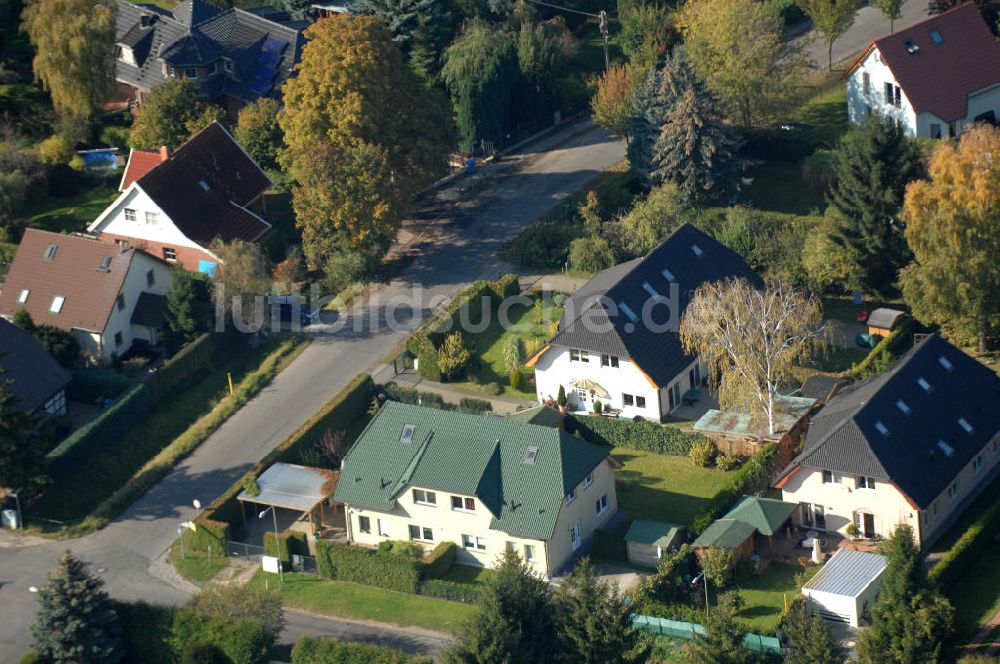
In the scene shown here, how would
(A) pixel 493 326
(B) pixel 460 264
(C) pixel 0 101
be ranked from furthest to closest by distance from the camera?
(C) pixel 0 101 → (B) pixel 460 264 → (A) pixel 493 326

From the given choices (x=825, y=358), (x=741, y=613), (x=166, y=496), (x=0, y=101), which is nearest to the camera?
(x=741, y=613)

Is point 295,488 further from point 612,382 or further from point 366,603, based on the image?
point 612,382

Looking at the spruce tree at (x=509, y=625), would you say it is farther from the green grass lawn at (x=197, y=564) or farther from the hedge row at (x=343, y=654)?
the green grass lawn at (x=197, y=564)

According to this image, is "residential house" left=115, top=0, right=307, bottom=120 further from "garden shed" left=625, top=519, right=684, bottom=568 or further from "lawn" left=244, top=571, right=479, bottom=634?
"garden shed" left=625, top=519, right=684, bottom=568

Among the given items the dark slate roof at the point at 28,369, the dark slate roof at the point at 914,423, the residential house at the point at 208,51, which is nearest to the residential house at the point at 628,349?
the dark slate roof at the point at 914,423

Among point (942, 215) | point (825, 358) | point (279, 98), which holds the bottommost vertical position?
point (825, 358)

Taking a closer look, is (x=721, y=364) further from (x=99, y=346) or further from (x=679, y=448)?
(x=99, y=346)

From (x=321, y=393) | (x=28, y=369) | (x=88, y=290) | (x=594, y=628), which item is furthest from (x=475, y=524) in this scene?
(x=88, y=290)

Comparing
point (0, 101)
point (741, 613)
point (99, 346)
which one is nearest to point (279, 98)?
point (0, 101)
